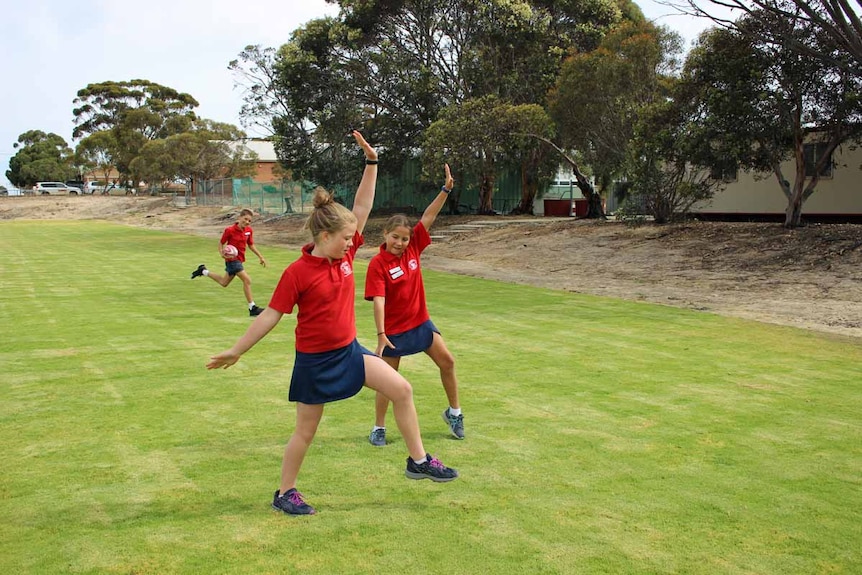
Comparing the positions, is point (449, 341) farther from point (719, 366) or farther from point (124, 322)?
point (124, 322)

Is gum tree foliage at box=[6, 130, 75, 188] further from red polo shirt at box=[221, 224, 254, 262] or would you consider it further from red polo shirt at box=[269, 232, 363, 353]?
red polo shirt at box=[269, 232, 363, 353]

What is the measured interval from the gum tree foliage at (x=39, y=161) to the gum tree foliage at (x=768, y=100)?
3676 inches

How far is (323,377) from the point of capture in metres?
4.43

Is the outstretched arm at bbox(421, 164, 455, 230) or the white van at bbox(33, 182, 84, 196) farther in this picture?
the white van at bbox(33, 182, 84, 196)

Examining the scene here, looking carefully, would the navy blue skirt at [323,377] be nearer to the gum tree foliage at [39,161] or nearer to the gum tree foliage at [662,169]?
the gum tree foliage at [662,169]

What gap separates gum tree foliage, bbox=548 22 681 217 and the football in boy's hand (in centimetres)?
1374

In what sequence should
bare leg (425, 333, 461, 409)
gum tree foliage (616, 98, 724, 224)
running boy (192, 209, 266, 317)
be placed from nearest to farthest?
bare leg (425, 333, 461, 409)
running boy (192, 209, 266, 317)
gum tree foliage (616, 98, 724, 224)

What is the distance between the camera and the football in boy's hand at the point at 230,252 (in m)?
13.2

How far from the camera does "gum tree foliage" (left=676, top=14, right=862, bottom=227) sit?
1966 cm

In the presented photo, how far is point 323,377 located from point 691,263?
1581cm

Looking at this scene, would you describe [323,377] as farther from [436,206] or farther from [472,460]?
[436,206]

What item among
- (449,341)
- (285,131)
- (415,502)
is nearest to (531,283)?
(449,341)

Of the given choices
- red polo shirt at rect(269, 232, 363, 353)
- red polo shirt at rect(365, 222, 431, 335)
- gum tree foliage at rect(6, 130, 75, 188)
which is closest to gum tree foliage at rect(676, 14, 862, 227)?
red polo shirt at rect(365, 222, 431, 335)

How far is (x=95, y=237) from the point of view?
35594mm
